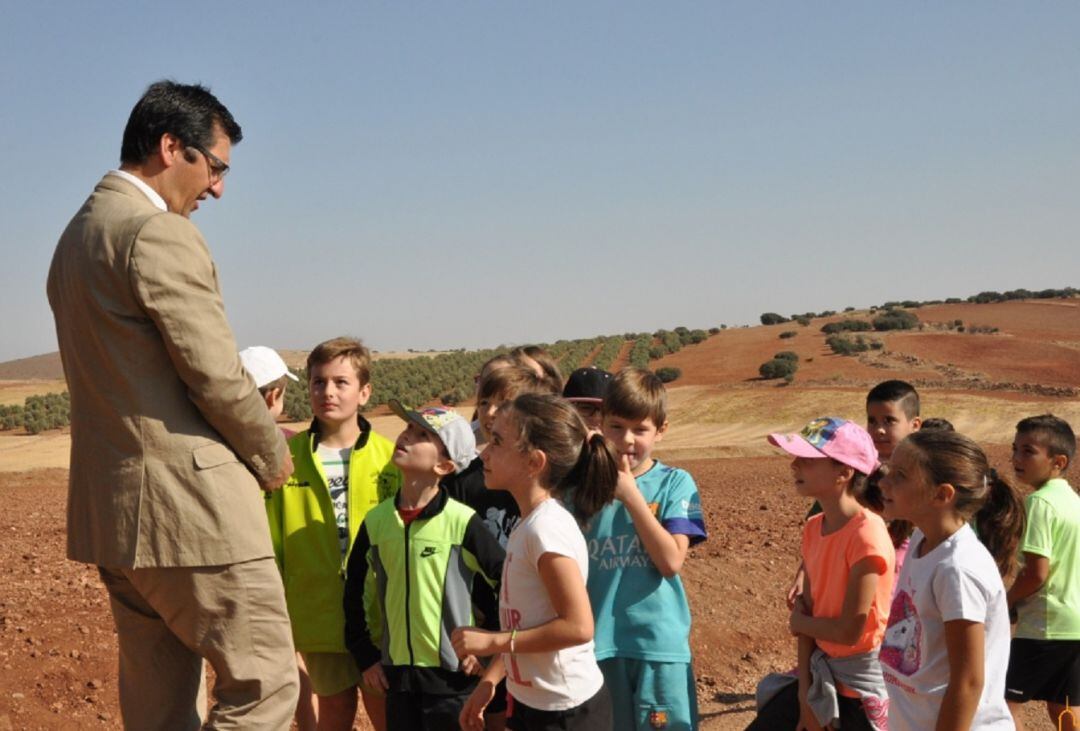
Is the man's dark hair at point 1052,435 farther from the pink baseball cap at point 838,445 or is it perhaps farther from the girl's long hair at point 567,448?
the girl's long hair at point 567,448

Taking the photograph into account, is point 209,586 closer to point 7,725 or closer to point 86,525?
point 86,525

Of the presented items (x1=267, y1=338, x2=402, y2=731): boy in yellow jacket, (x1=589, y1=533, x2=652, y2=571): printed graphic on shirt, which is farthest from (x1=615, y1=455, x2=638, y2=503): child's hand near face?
(x1=267, y1=338, x2=402, y2=731): boy in yellow jacket

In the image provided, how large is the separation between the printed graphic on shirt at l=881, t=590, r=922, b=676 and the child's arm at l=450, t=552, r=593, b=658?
92 centimetres

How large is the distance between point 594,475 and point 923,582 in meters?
1.02

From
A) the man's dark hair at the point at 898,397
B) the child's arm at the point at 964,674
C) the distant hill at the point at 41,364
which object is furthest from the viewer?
the distant hill at the point at 41,364

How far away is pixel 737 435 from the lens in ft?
82.9

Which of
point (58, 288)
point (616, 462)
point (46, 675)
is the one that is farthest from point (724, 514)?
point (58, 288)

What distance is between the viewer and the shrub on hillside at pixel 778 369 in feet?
119

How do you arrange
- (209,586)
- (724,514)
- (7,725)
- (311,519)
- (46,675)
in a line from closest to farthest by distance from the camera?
1. (209,586)
2. (311,519)
3. (7,725)
4. (46,675)
5. (724,514)

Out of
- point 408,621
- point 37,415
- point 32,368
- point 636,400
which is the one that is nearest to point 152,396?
point 408,621

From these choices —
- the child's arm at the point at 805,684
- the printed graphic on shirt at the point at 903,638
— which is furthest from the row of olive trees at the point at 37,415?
the printed graphic on shirt at the point at 903,638

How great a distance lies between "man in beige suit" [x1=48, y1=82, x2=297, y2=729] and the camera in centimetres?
312

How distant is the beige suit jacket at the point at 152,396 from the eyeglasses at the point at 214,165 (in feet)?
1.00

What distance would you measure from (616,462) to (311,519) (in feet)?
4.86
